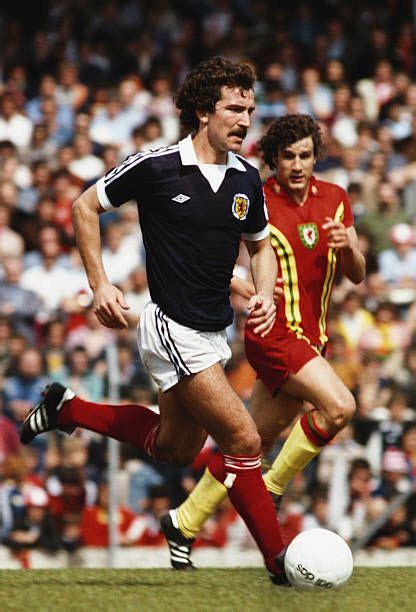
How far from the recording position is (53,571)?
6855 millimetres

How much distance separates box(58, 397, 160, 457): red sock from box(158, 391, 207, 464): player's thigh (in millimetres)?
141

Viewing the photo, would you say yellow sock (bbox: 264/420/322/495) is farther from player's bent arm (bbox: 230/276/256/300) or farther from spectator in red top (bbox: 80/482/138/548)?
spectator in red top (bbox: 80/482/138/548)

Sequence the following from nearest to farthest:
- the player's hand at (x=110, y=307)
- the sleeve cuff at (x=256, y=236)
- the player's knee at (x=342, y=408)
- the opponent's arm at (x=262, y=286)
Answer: the player's hand at (x=110, y=307) < the opponent's arm at (x=262, y=286) < the sleeve cuff at (x=256, y=236) < the player's knee at (x=342, y=408)

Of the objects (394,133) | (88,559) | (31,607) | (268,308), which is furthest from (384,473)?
(394,133)

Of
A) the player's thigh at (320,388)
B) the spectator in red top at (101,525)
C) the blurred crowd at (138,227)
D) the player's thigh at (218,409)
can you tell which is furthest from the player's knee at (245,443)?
the spectator in red top at (101,525)

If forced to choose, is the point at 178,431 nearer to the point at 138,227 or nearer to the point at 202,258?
the point at 202,258

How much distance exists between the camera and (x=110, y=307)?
5.62 metres

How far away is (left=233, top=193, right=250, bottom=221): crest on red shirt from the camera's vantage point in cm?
597

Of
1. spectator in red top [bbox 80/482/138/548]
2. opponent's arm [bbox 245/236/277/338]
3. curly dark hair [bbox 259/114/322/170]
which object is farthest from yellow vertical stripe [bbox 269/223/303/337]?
spectator in red top [bbox 80/482/138/548]

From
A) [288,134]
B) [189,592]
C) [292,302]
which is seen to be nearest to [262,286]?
[292,302]

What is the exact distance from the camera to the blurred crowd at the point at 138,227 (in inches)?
344

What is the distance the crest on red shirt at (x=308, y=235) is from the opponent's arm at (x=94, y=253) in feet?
4.94

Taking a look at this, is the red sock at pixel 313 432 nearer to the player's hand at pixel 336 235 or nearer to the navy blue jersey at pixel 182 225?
the player's hand at pixel 336 235

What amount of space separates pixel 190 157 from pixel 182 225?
1.02ft
